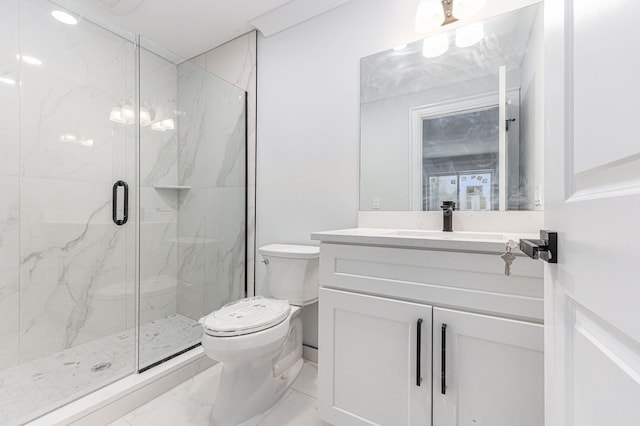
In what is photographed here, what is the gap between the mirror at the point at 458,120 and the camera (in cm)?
130

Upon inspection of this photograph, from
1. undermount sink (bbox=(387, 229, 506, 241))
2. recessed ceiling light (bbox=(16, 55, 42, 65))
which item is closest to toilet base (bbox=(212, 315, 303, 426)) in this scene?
undermount sink (bbox=(387, 229, 506, 241))

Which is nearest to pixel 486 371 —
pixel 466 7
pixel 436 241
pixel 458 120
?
pixel 436 241

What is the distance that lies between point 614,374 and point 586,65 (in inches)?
16.4

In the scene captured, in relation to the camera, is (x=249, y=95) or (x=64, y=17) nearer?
(x=64, y=17)

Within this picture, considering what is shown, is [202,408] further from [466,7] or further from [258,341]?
[466,7]

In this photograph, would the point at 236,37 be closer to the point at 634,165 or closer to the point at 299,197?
the point at 299,197

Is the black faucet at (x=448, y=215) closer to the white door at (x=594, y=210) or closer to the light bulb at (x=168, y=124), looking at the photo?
the white door at (x=594, y=210)

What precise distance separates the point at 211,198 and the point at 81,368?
50.0 inches

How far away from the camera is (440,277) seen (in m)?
0.99

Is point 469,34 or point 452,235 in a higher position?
point 469,34

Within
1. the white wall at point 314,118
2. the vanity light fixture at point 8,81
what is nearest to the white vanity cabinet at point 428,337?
the white wall at point 314,118

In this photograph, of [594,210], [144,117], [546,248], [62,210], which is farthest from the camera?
[144,117]

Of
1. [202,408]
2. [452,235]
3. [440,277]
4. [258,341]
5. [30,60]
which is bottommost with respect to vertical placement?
[202,408]

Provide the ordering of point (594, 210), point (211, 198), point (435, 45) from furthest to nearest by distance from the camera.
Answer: point (211, 198), point (435, 45), point (594, 210)
